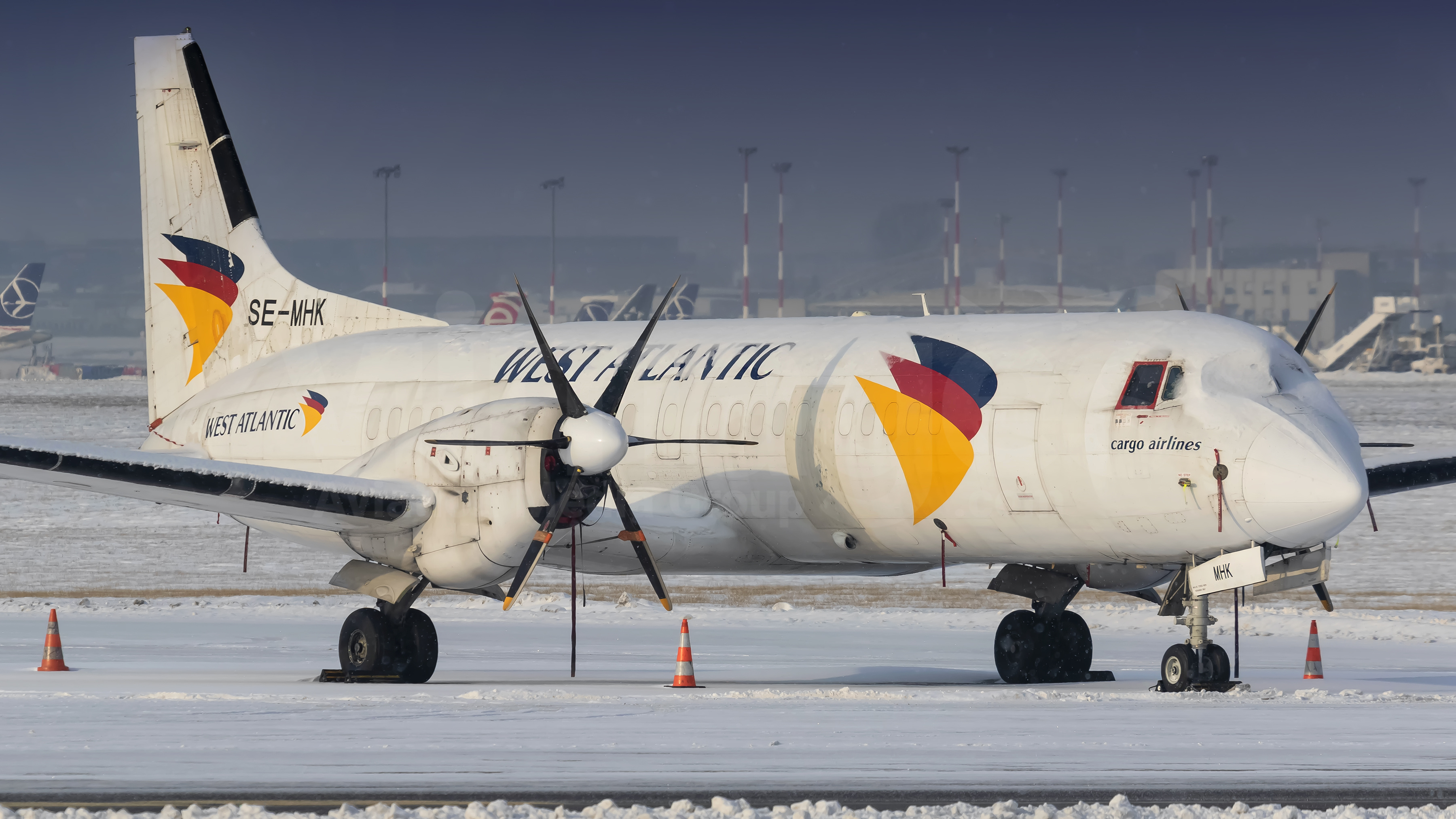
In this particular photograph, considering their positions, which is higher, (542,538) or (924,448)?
(924,448)

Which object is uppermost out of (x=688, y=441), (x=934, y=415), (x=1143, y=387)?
(x=1143, y=387)

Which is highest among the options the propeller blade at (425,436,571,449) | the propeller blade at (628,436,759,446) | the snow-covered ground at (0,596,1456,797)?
the propeller blade at (628,436,759,446)

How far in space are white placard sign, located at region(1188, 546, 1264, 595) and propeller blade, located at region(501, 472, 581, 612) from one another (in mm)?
5536

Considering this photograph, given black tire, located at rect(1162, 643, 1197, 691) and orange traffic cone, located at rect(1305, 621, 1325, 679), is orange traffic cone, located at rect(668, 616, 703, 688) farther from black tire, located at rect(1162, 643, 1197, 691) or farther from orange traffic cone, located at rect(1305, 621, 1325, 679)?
orange traffic cone, located at rect(1305, 621, 1325, 679)

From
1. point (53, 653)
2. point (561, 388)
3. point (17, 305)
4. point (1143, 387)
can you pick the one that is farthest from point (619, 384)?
point (17, 305)

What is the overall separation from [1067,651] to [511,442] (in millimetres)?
6520

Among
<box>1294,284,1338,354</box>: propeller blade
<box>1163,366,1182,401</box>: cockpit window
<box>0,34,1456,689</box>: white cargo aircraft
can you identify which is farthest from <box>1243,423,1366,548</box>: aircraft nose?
<box>1294,284,1338,354</box>: propeller blade

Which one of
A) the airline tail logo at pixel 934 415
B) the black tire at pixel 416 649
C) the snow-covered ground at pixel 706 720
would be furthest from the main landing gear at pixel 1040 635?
the black tire at pixel 416 649

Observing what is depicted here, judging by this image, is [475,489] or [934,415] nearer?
[475,489]

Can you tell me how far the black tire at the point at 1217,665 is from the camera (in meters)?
15.1

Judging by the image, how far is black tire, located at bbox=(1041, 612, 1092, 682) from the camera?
18.4 metres

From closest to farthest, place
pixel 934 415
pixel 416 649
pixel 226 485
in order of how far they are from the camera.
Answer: pixel 226 485, pixel 934 415, pixel 416 649

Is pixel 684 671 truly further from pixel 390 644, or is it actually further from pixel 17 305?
pixel 17 305

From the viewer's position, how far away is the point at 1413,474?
17.5 meters
